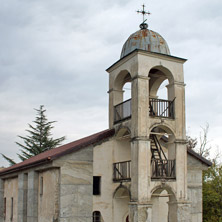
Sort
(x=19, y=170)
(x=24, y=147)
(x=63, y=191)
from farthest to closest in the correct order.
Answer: (x=24, y=147), (x=19, y=170), (x=63, y=191)

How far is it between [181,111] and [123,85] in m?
4.02

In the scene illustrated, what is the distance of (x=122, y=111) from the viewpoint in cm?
2012

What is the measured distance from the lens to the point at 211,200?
26078 mm

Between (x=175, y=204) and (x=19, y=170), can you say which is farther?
(x=19, y=170)

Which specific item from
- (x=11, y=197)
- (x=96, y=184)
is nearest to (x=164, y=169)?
(x=96, y=184)

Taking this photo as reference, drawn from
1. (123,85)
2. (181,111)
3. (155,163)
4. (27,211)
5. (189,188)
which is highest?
(123,85)

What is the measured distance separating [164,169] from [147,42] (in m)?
6.55

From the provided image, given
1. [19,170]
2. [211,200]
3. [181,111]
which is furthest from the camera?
[211,200]

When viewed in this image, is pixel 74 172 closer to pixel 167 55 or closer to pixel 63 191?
pixel 63 191

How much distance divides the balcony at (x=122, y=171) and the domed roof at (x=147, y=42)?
5854mm

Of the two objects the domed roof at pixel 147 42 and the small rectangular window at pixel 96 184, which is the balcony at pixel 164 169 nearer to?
the small rectangular window at pixel 96 184

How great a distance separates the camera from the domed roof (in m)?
19.6

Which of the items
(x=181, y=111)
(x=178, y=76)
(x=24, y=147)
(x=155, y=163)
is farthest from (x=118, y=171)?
(x=24, y=147)

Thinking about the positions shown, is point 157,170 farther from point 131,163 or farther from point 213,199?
point 213,199
